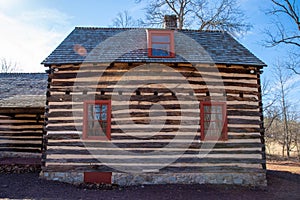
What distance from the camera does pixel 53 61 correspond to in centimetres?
927

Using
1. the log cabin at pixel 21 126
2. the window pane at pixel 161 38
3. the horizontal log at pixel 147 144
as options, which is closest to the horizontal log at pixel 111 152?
the horizontal log at pixel 147 144

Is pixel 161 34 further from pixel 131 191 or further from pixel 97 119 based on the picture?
pixel 131 191

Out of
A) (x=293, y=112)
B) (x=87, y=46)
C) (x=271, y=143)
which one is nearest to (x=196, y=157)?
(x=87, y=46)

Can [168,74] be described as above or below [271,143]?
above

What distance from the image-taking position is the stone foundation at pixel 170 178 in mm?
8914

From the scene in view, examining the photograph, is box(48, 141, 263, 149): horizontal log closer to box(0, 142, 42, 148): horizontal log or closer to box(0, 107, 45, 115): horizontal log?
box(0, 107, 45, 115): horizontal log

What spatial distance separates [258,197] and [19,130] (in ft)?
36.4

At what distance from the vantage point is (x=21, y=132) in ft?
40.8

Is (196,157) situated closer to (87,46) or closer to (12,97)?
(87,46)

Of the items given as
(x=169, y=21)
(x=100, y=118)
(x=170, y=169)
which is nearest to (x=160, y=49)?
(x=169, y=21)

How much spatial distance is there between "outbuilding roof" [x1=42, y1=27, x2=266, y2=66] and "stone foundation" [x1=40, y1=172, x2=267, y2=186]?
4.14m

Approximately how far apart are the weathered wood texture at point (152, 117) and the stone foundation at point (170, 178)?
8.7 inches

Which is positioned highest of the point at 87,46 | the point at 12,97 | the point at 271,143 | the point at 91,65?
the point at 87,46

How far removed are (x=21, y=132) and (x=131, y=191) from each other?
7.41 meters
